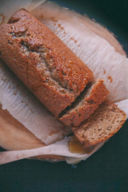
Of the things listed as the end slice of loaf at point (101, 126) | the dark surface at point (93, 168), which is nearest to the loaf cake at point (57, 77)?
the end slice of loaf at point (101, 126)

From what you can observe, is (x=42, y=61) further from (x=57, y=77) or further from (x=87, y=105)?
(x=87, y=105)

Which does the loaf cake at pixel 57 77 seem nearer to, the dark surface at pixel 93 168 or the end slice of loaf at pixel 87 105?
the end slice of loaf at pixel 87 105

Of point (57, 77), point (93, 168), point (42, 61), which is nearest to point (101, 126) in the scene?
point (93, 168)

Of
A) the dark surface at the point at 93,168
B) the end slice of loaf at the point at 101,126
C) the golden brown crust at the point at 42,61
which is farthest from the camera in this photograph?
the dark surface at the point at 93,168

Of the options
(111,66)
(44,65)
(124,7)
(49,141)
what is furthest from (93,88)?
(124,7)

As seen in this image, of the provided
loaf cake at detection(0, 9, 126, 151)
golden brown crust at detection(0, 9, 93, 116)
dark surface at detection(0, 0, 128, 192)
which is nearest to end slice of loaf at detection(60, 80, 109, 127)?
loaf cake at detection(0, 9, 126, 151)

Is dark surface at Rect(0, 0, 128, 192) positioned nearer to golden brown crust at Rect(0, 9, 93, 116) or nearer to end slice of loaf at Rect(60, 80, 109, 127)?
end slice of loaf at Rect(60, 80, 109, 127)

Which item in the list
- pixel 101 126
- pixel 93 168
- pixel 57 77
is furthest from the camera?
pixel 93 168
